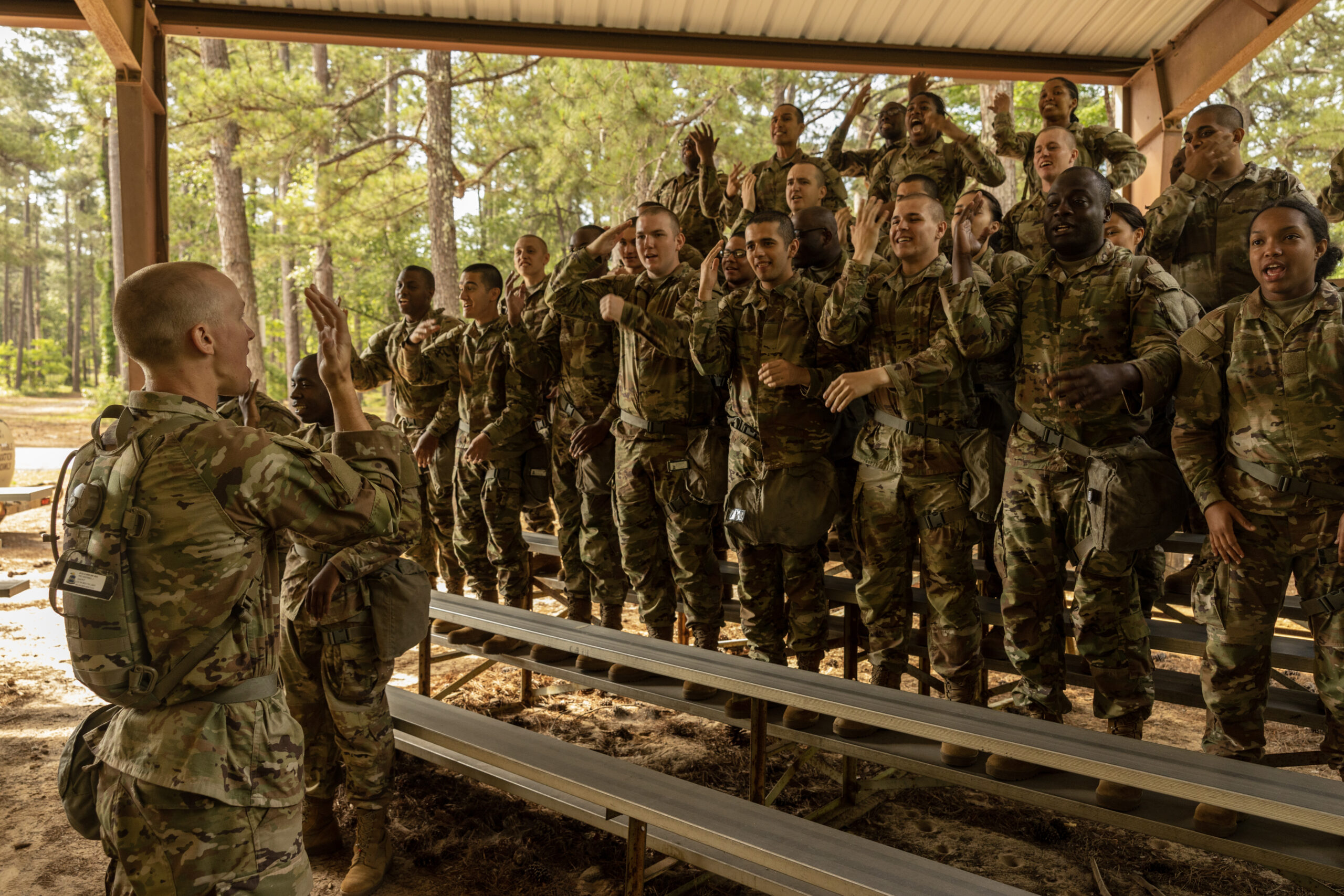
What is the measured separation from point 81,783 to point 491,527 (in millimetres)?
3405

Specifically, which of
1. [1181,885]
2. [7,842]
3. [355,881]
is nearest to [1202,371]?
[1181,885]

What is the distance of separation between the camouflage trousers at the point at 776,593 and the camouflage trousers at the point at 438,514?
2.46 meters

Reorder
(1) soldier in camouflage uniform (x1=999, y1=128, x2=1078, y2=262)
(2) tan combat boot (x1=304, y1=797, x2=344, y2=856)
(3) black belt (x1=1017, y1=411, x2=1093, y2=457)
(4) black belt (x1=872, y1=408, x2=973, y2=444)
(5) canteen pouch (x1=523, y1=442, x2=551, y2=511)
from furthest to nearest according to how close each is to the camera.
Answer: (5) canteen pouch (x1=523, y1=442, x2=551, y2=511), (1) soldier in camouflage uniform (x1=999, y1=128, x2=1078, y2=262), (4) black belt (x1=872, y1=408, x2=973, y2=444), (2) tan combat boot (x1=304, y1=797, x2=344, y2=856), (3) black belt (x1=1017, y1=411, x2=1093, y2=457)

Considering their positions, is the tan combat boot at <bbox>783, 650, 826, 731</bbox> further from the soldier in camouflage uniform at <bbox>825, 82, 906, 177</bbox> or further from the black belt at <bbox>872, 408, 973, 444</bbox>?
the soldier in camouflage uniform at <bbox>825, 82, 906, 177</bbox>

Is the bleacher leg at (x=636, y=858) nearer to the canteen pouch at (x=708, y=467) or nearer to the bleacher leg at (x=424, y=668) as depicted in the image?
the canteen pouch at (x=708, y=467)

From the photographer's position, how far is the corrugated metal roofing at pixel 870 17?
5.88m

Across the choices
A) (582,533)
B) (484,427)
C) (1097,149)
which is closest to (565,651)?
(582,533)

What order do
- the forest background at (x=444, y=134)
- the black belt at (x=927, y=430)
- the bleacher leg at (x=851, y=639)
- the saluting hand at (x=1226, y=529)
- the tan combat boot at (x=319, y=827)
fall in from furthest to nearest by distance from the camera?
the forest background at (x=444, y=134)
the bleacher leg at (x=851, y=639)
the black belt at (x=927, y=430)
the tan combat boot at (x=319, y=827)
the saluting hand at (x=1226, y=529)

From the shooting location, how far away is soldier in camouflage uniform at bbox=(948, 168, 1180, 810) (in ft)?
11.1

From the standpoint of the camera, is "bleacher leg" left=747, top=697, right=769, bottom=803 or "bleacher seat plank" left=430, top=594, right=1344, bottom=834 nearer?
"bleacher seat plank" left=430, top=594, right=1344, bottom=834

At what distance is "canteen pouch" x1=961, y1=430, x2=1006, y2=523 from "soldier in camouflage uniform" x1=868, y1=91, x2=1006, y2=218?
7.39 ft

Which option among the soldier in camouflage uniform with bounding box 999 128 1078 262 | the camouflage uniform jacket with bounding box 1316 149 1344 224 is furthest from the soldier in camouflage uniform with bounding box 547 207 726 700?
the camouflage uniform jacket with bounding box 1316 149 1344 224

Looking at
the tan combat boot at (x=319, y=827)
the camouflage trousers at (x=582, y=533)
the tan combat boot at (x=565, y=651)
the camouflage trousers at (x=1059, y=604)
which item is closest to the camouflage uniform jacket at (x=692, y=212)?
the camouflage trousers at (x=582, y=533)

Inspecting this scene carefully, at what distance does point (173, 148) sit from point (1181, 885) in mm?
16496
